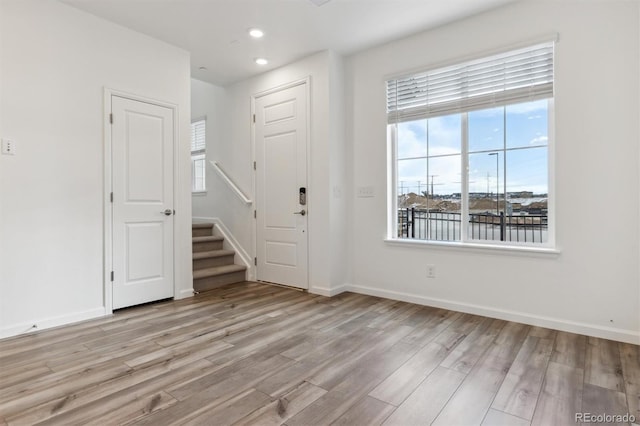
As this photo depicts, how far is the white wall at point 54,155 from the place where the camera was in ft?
8.97

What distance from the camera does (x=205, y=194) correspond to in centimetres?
569

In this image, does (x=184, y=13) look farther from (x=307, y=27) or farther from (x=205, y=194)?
(x=205, y=194)

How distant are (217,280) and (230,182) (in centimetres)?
142

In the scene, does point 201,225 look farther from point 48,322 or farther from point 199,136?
point 48,322

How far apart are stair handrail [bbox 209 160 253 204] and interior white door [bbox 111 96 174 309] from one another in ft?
3.78

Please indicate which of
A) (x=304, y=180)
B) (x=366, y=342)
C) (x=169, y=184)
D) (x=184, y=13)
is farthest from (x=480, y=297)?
(x=184, y=13)

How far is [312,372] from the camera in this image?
2.15m

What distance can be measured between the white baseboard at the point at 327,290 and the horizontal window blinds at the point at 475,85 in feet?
6.58

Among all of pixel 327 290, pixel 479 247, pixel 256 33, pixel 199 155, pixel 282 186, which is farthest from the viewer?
pixel 199 155

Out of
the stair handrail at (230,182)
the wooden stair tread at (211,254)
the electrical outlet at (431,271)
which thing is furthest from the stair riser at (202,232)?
the electrical outlet at (431,271)

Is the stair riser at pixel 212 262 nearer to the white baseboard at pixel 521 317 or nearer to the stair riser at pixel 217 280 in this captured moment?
the stair riser at pixel 217 280

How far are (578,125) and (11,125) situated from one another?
14.7ft

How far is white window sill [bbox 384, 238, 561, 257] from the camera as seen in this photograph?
2.93 metres

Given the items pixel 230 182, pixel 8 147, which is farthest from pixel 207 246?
pixel 8 147
